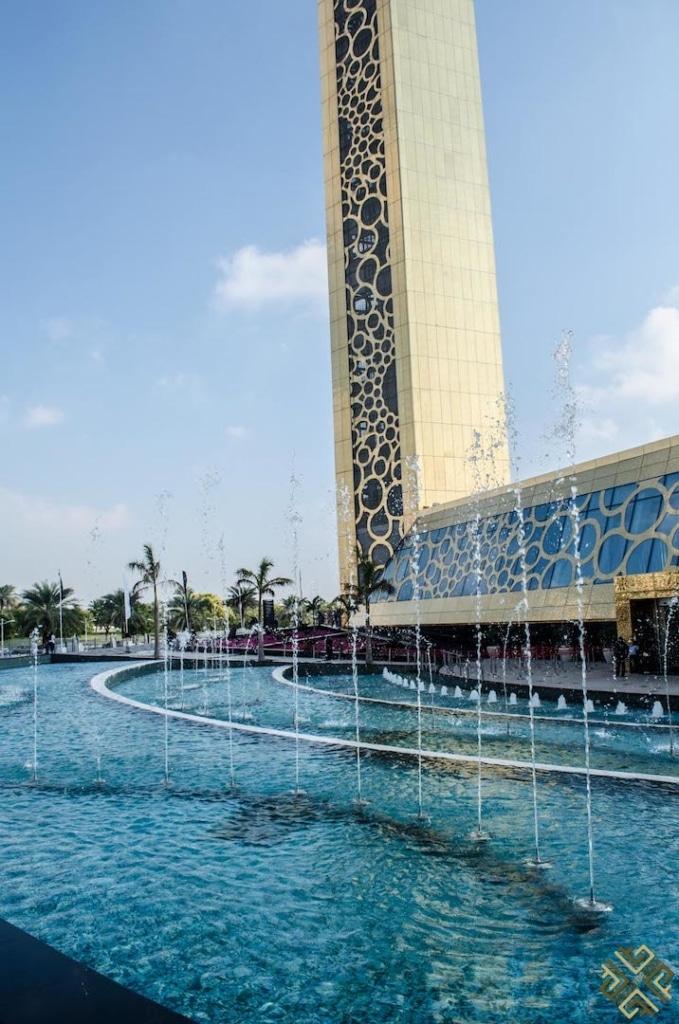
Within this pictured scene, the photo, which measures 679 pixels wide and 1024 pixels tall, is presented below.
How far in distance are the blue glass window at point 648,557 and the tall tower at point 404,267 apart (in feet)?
63.9

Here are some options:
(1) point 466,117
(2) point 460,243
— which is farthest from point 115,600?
(1) point 466,117

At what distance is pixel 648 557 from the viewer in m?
22.5

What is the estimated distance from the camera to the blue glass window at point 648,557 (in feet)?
72.4

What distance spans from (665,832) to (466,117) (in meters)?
49.1

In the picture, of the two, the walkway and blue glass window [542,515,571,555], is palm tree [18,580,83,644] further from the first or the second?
the walkway

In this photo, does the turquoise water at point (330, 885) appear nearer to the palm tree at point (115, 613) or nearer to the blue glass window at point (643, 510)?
the blue glass window at point (643, 510)

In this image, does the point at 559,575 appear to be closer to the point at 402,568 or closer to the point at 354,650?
the point at 354,650

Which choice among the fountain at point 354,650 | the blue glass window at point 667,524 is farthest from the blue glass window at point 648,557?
the fountain at point 354,650

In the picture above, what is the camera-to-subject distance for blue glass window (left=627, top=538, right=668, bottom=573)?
22.1m

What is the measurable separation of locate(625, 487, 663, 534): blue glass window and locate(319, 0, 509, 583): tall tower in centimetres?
1849

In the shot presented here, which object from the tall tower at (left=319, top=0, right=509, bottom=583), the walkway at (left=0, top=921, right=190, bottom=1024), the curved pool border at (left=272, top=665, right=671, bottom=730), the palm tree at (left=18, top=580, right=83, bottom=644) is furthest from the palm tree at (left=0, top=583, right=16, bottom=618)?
the walkway at (left=0, top=921, right=190, bottom=1024)

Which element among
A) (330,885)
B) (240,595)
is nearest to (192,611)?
(240,595)

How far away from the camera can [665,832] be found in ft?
26.2

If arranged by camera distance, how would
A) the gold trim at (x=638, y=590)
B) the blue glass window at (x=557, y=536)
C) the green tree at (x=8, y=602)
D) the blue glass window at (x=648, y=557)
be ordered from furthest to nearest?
the green tree at (x=8, y=602)
the blue glass window at (x=557, y=536)
the blue glass window at (x=648, y=557)
the gold trim at (x=638, y=590)
